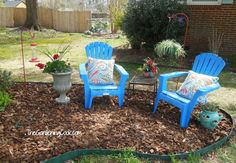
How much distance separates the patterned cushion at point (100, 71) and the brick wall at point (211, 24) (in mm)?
4277

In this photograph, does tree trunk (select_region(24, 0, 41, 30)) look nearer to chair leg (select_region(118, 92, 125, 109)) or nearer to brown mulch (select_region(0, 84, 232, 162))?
brown mulch (select_region(0, 84, 232, 162))

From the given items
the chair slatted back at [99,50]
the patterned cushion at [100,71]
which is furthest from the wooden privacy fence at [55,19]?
the patterned cushion at [100,71]

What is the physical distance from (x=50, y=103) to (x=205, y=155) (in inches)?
88.3

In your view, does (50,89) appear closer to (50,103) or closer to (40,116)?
(50,103)

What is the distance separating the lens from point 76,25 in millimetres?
14727

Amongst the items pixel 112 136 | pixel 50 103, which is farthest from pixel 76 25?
pixel 112 136

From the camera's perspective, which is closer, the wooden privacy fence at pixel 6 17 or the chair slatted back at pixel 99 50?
the chair slatted back at pixel 99 50

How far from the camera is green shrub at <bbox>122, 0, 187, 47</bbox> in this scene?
277 inches

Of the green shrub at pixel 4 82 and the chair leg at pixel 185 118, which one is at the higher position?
the green shrub at pixel 4 82

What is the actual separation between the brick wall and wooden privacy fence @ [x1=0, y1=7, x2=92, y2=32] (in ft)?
25.1

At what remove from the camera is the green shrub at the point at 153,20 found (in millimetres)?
7023

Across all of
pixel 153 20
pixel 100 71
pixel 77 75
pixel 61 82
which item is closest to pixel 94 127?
pixel 61 82

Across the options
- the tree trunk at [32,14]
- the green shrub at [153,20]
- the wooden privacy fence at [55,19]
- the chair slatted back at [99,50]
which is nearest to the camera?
the chair slatted back at [99,50]

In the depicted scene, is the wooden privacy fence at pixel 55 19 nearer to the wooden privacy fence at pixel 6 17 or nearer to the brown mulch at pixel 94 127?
the wooden privacy fence at pixel 6 17
